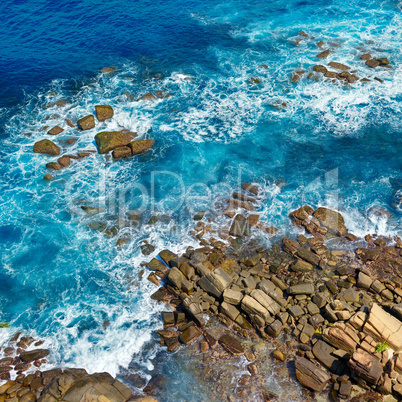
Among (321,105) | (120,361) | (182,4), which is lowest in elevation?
(120,361)

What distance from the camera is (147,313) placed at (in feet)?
104

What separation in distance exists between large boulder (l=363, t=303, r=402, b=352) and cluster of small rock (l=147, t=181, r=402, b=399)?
0.07 metres

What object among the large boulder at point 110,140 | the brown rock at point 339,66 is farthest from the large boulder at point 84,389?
the brown rock at point 339,66

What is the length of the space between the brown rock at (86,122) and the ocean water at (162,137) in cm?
104

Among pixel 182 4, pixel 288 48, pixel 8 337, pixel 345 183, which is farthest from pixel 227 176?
pixel 182 4

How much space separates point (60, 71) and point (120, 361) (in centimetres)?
4895

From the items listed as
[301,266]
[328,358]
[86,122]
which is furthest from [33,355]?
[86,122]

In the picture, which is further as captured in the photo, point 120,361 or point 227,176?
point 227,176

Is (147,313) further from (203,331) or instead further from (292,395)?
(292,395)

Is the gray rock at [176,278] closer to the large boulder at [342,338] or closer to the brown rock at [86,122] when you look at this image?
the large boulder at [342,338]

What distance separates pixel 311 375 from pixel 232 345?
Answer: 6.07m

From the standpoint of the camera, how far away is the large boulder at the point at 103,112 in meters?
50.7

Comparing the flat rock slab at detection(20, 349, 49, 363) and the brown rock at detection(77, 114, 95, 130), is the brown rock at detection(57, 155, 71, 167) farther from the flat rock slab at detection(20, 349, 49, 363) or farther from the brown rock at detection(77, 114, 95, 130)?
the flat rock slab at detection(20, 349, 49, 363)

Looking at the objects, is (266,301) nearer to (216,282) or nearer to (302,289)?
(302,289)
